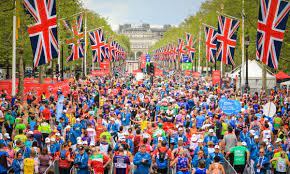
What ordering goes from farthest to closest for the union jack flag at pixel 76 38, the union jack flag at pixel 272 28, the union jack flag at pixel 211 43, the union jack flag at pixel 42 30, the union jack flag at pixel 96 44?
1. the union jack flag at pixel 96 44
2. the union jack flag at pixel 211 43
3. the union jack flag at pixel 76 38
4. the union jack flag at pixel 42 30
5. the union jack flag at pixel 272 28

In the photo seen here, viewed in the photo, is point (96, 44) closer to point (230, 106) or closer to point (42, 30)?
point (42, 30)

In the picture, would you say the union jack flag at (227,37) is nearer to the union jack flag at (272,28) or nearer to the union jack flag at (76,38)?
the union jack flag at (76,38)

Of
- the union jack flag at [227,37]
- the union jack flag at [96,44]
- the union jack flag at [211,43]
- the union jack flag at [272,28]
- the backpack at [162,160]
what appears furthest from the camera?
the union jack flag at [96,44]

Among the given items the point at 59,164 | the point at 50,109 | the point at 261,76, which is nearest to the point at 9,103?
the point at 50,109

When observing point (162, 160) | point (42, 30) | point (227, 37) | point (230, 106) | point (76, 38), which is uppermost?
point (76, 38)

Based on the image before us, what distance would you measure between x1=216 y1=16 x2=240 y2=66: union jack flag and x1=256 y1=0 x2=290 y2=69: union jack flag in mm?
18138

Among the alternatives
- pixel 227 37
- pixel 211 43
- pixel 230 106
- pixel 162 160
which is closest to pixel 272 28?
pixel 230 106

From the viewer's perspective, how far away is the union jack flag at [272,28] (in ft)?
68.8

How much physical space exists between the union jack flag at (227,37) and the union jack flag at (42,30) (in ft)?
57.6

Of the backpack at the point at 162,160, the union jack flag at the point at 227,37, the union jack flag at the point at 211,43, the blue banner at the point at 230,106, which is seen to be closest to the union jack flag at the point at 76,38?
the union jack flag at the point at 211,43

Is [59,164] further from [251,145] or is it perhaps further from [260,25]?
[260,25]

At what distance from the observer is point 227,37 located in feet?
131

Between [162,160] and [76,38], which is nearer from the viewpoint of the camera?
[162,160]

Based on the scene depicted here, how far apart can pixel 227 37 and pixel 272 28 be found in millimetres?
18749
